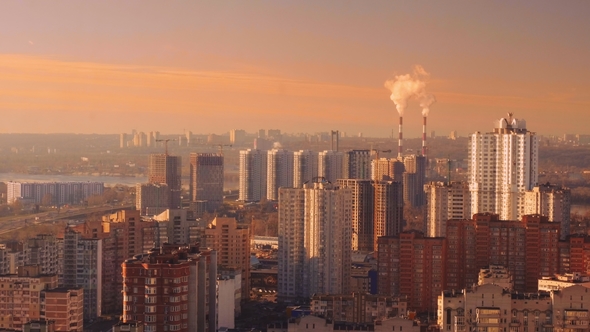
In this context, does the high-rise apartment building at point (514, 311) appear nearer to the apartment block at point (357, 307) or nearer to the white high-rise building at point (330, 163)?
the apartment block at point (357, 307)

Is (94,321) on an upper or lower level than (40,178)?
lower

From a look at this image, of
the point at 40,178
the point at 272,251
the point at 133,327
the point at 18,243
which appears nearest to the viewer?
the point at 133,327

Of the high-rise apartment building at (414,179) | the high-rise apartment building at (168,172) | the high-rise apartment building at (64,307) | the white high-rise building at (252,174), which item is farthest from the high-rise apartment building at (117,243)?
the white high-rise building at (252,174)

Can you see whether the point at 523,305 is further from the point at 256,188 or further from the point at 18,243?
the point at 256,188

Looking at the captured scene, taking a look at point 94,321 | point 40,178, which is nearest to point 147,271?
point 94,321

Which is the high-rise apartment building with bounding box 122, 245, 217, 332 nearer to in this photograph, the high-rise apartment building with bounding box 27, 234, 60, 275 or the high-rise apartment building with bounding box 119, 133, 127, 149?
the high-rise apartment building with bounding box 27, 234, 60, 275

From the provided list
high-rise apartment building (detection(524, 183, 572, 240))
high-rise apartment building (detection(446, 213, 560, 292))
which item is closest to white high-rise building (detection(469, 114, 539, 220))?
high-rise apartment building (detection(524, 183, 572, 240))

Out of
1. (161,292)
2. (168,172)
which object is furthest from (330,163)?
(161,292)
